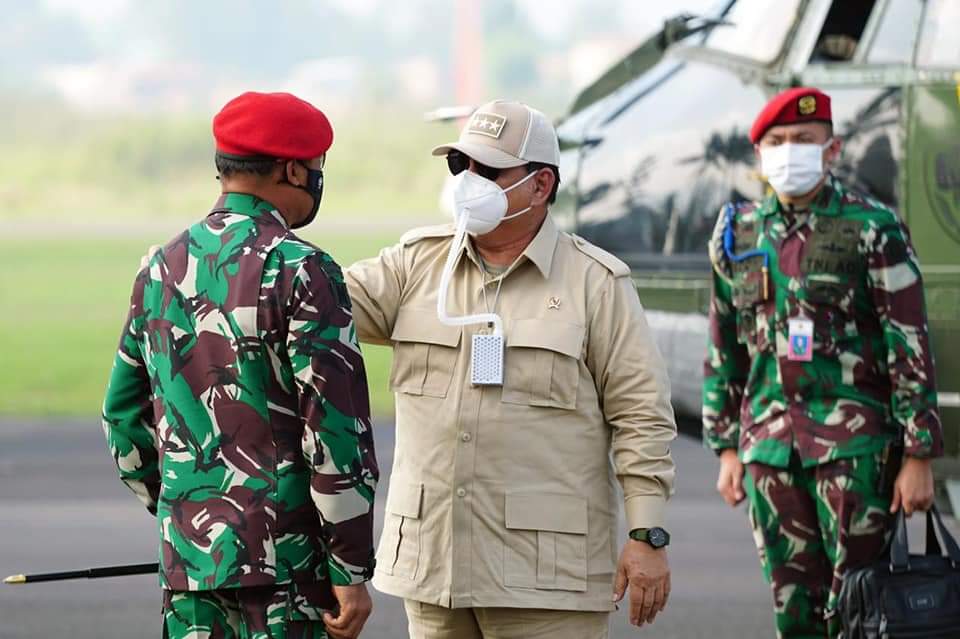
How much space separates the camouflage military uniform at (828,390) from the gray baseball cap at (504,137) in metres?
1.34

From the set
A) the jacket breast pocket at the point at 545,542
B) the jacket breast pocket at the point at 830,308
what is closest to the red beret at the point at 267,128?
the jacket breast pocket at the point at 545,542

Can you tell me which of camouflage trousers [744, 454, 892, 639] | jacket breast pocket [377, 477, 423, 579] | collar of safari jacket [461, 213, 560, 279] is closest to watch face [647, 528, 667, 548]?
jacket breast pocket [377, 477, 423, 579]

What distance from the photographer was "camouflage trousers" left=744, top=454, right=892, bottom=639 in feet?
16.9

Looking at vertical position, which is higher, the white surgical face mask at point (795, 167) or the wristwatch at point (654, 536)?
the white surgical face mask at point (795, 167)

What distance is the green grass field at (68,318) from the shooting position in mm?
16000

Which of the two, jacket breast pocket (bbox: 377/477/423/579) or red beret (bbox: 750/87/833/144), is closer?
jacket breast pocket (bbox: 377/477/423/579)

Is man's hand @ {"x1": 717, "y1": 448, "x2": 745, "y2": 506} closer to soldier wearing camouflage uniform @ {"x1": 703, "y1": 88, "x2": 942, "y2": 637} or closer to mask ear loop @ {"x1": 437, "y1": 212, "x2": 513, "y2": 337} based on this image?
soldier wearing camouflage uniform @ {"x1": 703, "y1": 88, "x2": 942, "y2": 637}

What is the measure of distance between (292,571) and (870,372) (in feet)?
7.36

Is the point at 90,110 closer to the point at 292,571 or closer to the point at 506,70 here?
the point at 506,70

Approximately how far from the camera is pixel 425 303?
422 cm

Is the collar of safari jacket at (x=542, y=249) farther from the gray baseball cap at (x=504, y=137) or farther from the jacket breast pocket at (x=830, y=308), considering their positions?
the jacket breast pocket at (x=830, y=308)

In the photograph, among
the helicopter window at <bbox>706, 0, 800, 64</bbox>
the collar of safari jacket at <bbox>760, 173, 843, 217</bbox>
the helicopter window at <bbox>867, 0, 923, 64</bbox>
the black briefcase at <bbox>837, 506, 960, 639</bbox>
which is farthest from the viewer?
the helicopter window at <bbox>706, 0, 800, 64</bbox>

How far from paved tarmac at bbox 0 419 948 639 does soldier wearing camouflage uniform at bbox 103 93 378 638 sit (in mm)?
3174

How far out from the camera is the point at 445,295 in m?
4.17
